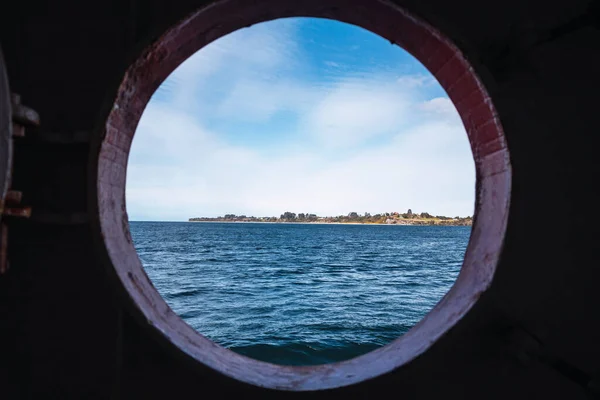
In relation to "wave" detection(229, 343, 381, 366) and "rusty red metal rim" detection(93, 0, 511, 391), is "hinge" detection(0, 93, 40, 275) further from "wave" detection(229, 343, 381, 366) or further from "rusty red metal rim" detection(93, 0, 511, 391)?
"wave" detection(229, 343, 381, 366)

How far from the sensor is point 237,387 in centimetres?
188

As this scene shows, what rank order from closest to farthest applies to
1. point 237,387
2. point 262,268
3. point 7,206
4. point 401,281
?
1. point 7,206
2. point 237,387
3. point 401,281
4. point 262,268

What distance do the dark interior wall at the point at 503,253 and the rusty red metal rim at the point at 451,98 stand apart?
6 cm

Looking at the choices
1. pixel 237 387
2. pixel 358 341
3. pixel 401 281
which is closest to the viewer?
pixel 237 387

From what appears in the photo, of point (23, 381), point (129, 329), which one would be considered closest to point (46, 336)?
point (23, 381)

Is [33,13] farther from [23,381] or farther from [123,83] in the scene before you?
[23,381]

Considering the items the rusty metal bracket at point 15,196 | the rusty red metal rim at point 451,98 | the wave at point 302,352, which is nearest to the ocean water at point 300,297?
the wave at point 302,352

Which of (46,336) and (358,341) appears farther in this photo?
(358,341)

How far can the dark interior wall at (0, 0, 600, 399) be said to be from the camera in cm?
186

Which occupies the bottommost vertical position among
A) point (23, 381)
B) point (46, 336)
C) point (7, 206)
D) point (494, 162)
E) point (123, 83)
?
point (23, 381)

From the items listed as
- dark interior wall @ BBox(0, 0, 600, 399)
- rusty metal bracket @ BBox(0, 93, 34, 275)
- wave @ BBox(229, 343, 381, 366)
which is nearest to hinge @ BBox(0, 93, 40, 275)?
rusty metal bracket @ BBox(0, 93, 34, 275)

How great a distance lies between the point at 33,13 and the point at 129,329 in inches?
64.7

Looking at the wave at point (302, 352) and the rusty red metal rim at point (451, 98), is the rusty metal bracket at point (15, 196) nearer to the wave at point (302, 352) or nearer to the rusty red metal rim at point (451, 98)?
the rusty red metal rim at point (451, 98)

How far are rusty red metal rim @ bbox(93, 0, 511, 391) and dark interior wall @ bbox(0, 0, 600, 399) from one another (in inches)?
2.2
